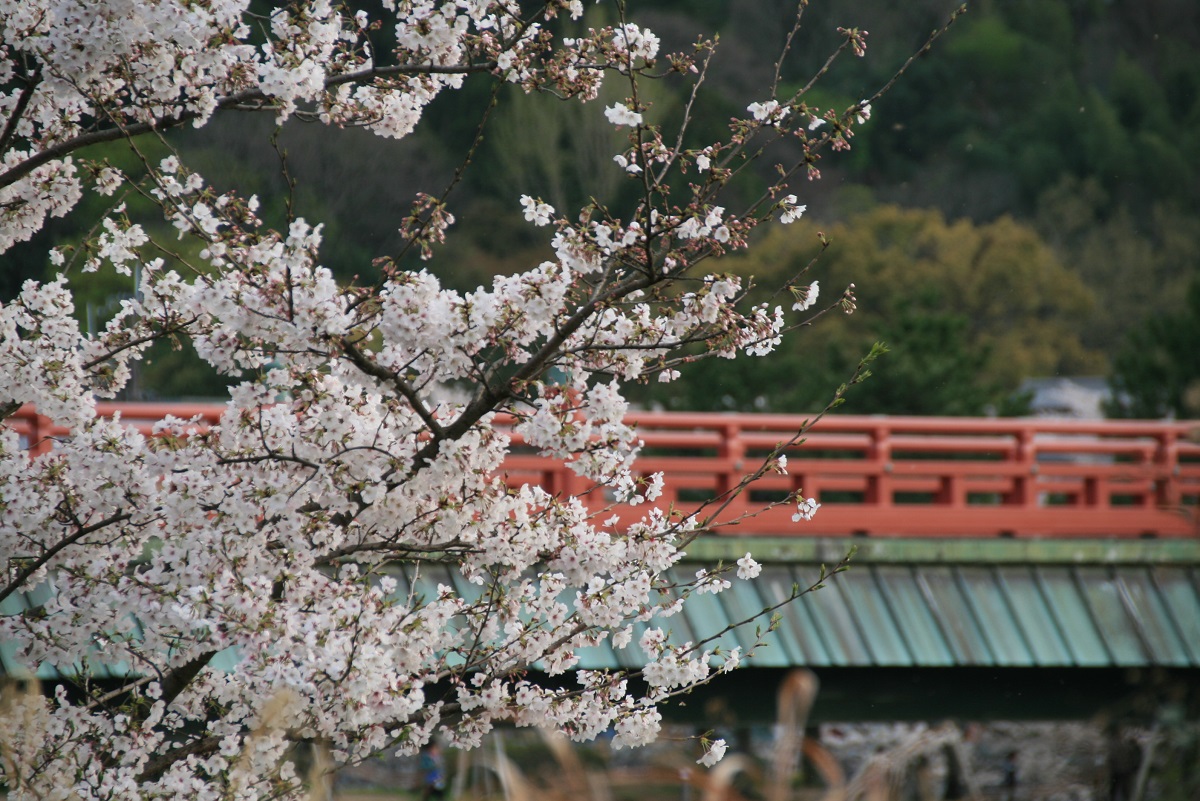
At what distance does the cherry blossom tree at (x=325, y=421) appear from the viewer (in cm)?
475

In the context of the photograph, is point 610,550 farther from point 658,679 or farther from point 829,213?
point 829,213

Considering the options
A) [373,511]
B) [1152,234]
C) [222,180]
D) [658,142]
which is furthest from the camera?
[1152,234]

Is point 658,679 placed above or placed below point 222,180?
below

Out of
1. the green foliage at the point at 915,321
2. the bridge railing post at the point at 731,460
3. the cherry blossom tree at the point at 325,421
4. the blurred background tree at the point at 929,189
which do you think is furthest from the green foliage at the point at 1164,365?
the cherry blossom tree at the point at 325,421

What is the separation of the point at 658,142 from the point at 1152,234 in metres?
37.7

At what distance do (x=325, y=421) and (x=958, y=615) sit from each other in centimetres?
740

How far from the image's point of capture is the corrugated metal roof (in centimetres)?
1053

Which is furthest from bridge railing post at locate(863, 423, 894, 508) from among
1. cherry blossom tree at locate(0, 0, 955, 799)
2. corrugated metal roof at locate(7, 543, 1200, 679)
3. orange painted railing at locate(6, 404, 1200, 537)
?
Answer: cherry blossom tree at locate(0, 0, 955, 799)

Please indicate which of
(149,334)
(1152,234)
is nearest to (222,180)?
(149,334)

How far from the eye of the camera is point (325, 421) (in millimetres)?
4875

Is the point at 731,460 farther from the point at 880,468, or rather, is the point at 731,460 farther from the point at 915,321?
the point at 915,321

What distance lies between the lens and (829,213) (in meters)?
35.8

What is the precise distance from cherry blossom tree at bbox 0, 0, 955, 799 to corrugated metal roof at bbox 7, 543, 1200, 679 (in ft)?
15.6

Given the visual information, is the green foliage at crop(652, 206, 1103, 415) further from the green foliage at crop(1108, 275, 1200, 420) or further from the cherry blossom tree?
the cherry blossom tree
